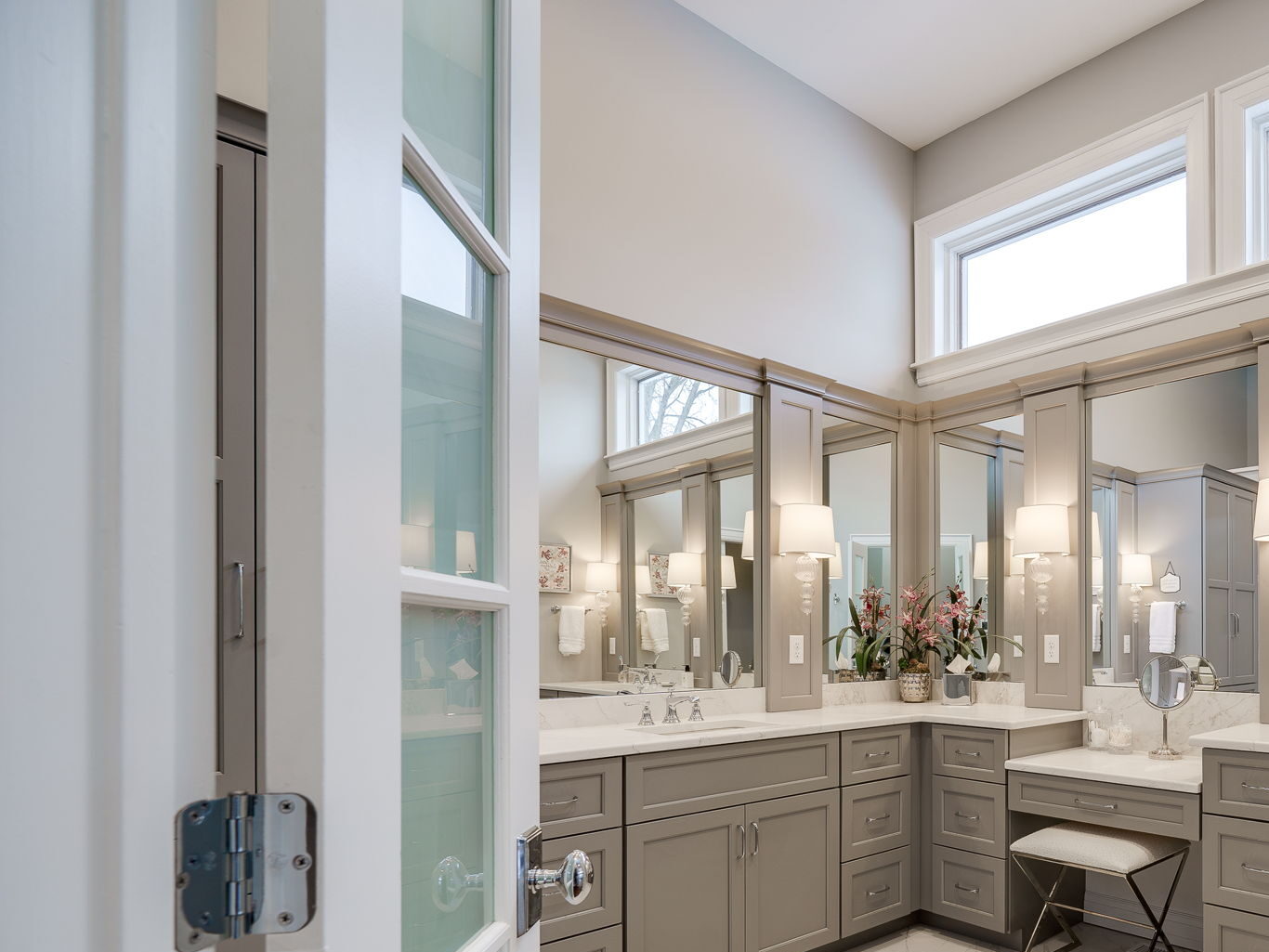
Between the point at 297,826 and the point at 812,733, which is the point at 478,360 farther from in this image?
the point at 812,733

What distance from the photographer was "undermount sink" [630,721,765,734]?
3.17 metres

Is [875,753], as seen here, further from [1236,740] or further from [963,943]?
[1236,740]

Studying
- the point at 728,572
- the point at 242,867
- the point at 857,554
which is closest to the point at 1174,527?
the point at 857,554

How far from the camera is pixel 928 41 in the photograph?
4078mm

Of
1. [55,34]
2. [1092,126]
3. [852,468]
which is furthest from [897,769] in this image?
[55,34]

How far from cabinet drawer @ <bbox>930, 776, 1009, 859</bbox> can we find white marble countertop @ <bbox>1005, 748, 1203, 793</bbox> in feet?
0.54

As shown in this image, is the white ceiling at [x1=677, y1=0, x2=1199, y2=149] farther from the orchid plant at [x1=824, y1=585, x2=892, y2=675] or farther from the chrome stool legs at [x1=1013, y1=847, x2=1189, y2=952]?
the chrome stool legs at [x1=1013, y1=847, x2=1189, y2=952]

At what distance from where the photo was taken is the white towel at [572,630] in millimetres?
3154

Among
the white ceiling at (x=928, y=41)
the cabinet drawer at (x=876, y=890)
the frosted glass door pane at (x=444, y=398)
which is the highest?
the white ceiling at (x=928, y=41)

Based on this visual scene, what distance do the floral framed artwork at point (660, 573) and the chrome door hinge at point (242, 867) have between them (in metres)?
2.96

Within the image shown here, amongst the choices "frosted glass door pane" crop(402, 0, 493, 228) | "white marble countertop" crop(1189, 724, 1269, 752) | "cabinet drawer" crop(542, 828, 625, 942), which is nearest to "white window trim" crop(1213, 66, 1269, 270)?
"white marble countertop" crop(1189, 724, 1269, 752)

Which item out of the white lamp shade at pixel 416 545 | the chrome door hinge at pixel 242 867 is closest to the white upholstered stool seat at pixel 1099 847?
the white lamp shade at pixel 416 545

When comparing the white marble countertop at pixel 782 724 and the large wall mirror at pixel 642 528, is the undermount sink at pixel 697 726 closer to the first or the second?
the white marble countertop at pixel 782 724

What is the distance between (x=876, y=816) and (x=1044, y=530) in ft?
4.73
